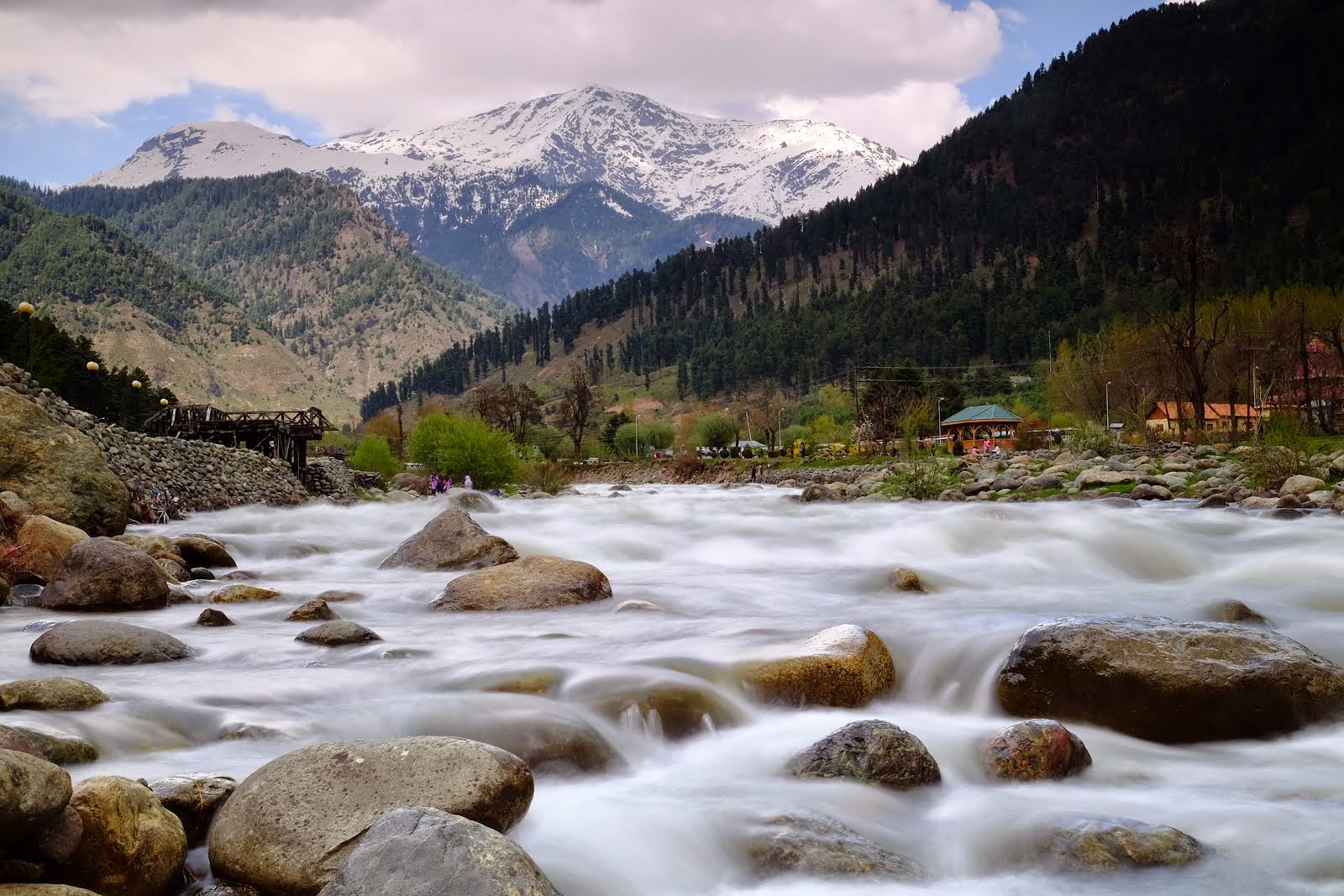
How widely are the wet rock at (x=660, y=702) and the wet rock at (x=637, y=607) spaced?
442 cm

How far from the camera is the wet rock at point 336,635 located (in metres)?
12.6

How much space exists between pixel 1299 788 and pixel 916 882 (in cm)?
368

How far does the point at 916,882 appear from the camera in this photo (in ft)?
21.5

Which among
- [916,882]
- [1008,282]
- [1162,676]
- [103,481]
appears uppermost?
[1008,282]

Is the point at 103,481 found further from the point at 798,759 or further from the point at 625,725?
the point at 798,759

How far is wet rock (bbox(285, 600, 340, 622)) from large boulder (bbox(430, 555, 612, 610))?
5.51 ft

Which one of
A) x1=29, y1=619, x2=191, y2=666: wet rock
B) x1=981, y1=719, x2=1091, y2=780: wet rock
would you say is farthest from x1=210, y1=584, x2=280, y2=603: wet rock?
x1=981, y1=719, x2=1091, y2=780: wet rock

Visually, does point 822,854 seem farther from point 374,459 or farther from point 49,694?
point 374,459

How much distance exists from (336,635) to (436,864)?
850cm

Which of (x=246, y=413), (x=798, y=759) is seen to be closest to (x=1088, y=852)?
(x=798, y=759)

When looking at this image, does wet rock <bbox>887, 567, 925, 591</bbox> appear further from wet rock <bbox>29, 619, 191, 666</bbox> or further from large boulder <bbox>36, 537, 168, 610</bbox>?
large boulder <bbox>36, 537, 168, 610</bbox>

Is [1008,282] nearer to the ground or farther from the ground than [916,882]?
farther from the ground

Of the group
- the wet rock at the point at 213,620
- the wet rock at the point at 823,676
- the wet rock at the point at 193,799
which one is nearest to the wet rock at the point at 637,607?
the wet rock at the point at 823,676

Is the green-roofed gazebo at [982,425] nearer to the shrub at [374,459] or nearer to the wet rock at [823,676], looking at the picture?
the shrub at [374,459]
